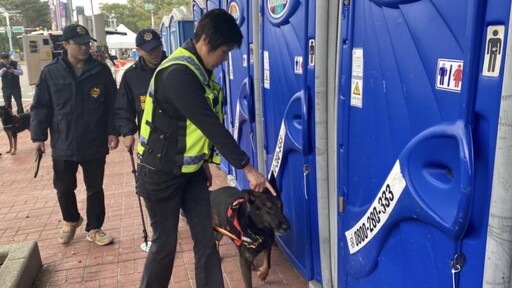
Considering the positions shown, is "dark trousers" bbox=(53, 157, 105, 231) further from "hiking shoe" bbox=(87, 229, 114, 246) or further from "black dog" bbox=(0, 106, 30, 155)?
"black dog" bbox=(0, 106, 30, 155)

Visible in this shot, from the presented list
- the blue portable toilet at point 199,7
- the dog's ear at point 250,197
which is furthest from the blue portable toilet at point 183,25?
the dog's ear at point 250,197

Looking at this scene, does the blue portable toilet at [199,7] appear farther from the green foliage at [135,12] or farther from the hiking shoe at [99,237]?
the green foliage at [135,12]

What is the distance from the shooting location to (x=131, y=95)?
387 cm

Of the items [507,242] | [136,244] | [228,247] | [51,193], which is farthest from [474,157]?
[51,193]

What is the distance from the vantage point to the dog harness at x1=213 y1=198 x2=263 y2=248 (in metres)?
3.23

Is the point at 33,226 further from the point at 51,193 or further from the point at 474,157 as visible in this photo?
the point at 474,157

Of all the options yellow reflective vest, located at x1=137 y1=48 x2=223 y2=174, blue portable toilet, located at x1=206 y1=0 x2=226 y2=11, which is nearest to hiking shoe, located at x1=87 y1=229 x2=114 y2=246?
yellow reflective vest, located at x1=137 y1=48 x2=223 y2=174

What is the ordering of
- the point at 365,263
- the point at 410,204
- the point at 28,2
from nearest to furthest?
the point at 410,204, the point at 365,263, the point at 28,2

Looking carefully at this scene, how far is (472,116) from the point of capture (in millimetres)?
1510

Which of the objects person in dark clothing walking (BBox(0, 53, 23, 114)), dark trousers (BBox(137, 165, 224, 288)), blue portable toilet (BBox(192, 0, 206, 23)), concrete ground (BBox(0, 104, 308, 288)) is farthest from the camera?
person in dark clothing walking (BBox(0, 53, 23, 114))

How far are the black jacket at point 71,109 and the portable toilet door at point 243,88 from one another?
131 centimetres

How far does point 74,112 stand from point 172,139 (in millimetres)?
1902

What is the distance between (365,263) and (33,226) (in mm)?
4127

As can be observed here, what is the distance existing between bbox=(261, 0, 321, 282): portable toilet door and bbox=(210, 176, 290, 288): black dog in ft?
0.78
